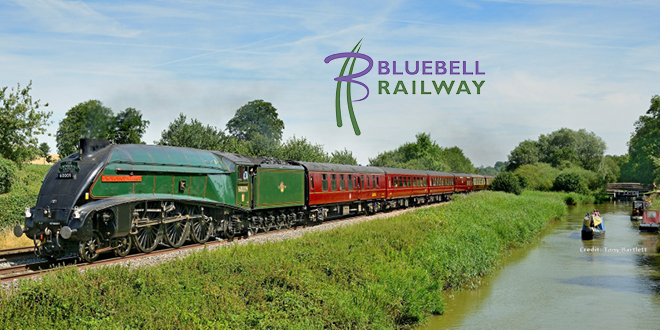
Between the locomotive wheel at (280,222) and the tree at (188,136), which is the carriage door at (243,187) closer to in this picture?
the locomotive wheel at (280,222)

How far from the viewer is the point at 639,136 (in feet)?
246

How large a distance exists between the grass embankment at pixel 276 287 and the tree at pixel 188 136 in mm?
18232

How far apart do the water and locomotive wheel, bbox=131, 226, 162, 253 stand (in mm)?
8575

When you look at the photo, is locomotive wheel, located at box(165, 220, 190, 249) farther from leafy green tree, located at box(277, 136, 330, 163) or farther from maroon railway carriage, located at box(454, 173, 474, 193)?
maroon railway carriage, located at box(454, 173, 474, 193)

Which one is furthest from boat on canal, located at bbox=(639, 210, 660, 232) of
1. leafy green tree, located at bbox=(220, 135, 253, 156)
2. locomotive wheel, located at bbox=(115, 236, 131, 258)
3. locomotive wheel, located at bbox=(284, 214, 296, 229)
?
locomotive wheel, located at bbox=(115, 236, 131, 258)

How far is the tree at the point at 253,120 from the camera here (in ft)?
229

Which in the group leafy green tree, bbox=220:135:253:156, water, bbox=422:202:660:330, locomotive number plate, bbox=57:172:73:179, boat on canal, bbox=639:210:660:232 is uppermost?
leafy green tree, bbox=220:135:253:156

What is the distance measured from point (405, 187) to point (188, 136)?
1686cm

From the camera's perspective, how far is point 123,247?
48.8ft

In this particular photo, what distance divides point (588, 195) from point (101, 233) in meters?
72.5

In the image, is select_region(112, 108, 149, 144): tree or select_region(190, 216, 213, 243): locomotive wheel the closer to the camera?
select_region(190, 216, 213, 243): locomotive wheel

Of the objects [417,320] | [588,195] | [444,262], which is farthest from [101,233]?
[588,195]

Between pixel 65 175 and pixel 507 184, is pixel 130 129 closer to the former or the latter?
pixel 65 175

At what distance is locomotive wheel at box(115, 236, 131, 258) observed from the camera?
1462cm
